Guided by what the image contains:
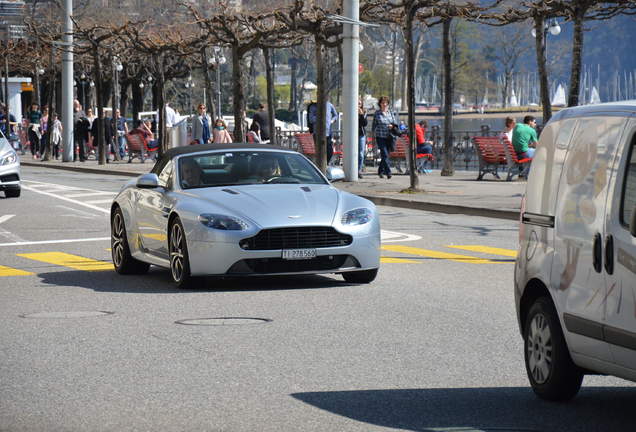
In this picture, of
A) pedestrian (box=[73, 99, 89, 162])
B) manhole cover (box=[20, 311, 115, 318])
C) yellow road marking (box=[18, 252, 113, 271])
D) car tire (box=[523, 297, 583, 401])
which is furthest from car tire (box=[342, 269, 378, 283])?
pedestrian (box=[73, 99, 89, 162])

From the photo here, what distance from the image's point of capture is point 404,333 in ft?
32.6

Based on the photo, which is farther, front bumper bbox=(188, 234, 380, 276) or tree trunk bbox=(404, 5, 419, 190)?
tree trunk bbox=(404, 5, 419, 190)

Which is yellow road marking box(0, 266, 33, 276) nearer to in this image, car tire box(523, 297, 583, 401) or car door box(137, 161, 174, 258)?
car door box(137, 161, 174, 258)

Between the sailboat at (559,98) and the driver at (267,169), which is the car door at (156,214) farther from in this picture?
the sailboat at (559,98)

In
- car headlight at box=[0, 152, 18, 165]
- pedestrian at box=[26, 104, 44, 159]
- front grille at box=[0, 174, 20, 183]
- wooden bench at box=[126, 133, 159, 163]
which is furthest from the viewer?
pedestrian at box=[26, 104, 44, 159]

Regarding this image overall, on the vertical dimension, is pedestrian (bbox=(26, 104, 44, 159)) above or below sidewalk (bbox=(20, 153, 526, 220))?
above

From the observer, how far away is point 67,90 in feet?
168

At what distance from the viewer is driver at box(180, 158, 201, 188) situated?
45.4 ft

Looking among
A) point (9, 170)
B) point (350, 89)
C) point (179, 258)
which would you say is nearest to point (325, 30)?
point (350, 89)

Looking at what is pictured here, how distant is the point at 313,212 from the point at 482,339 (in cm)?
347

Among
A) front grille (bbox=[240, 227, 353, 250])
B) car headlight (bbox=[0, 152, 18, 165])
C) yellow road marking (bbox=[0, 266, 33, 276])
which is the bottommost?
yellow road marking (bbox=[0, 266, 33, 276])

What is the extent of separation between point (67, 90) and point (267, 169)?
38498mm

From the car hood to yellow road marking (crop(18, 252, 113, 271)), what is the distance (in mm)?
2281

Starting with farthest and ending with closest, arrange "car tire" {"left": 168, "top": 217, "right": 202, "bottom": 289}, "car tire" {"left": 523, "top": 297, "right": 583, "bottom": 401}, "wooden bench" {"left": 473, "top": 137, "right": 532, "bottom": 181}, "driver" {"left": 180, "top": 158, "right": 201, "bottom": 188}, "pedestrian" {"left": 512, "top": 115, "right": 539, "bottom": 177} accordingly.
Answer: "wooden bench" {"left": 473, "top": 137, "right": 532, "bottom": 181} < "pedestrian" {"left": 512, "top": 115, "right": 539, "bottom": 177} < "driver" {"left": 180, "top": 158, "right": 201, "bottom": 188} < "car tire" {"left": 168, "top": 217, "right": 202, "bottom": 289} < "car tire" {"left": 523, "top": 297, "right": 583, "bottom": 401}
